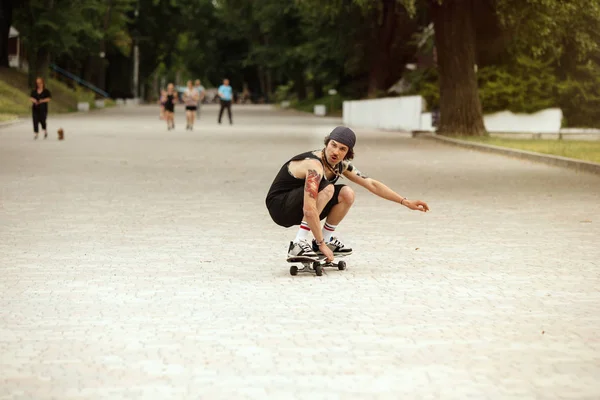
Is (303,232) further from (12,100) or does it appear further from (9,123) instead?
(12,100)

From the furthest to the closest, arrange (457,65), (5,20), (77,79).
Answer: (77,79) → (5,20) → (457,65)

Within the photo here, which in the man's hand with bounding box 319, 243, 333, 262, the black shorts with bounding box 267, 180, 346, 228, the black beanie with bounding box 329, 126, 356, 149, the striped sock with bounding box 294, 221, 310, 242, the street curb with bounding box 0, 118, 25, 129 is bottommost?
the street curb with bounding box 0, 118, 25, 129

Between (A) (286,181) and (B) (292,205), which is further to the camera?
(A) (286,181)

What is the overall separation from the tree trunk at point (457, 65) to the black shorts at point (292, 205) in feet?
87.9

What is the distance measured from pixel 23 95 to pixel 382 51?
1795 cm

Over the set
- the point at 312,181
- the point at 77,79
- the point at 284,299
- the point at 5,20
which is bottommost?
the point at 284,299

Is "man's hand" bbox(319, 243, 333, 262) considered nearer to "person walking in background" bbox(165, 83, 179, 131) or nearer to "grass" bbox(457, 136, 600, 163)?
"grass" bbox(457, 136, 600, 163)

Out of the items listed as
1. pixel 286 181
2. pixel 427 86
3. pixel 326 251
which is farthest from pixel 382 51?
pixel 326 251

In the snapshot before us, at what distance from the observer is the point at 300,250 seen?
9867 mm

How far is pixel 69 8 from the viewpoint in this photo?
64562mm

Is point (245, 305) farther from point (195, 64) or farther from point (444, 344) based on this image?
point (195, 64)

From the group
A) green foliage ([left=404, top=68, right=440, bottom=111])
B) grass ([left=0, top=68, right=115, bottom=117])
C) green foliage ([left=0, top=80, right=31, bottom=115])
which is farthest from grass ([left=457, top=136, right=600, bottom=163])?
grass ([left=0, top=68, right=115, bottom=117])

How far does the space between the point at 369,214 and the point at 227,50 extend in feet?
410

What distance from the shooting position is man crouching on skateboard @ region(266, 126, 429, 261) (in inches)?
380
